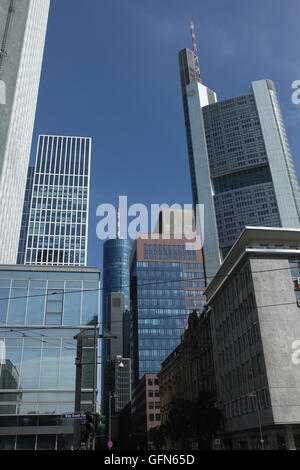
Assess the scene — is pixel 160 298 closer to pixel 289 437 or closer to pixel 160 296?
pixel 160 296

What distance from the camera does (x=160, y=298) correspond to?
170m

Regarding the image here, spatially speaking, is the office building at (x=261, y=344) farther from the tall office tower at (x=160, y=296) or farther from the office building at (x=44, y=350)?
the tall office tower at (x=160, y=296)

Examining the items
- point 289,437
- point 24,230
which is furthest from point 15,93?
point 24,230

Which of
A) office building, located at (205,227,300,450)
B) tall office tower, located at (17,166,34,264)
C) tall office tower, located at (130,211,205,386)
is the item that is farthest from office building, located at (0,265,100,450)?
tall office tower, located at (17,166,34,264)

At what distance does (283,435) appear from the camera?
47.8 m

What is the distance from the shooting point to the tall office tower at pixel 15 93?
50.3 m

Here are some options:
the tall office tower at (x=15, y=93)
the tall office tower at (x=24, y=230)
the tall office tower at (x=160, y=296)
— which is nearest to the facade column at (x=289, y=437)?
the tall office tower at (x=15, y=93)

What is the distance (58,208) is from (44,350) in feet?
457

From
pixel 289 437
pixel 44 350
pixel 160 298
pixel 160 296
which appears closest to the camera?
pixel 44 350

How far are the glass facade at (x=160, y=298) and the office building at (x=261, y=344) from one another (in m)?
99.1

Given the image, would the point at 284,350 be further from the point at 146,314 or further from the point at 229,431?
the point at 146,314

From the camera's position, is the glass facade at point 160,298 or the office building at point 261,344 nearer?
the office building at point 261,344

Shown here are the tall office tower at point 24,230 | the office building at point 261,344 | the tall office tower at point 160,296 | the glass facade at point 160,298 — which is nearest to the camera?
the office building at point 261,344

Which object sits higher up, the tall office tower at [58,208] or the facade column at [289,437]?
the tall office tower at [58,208]
